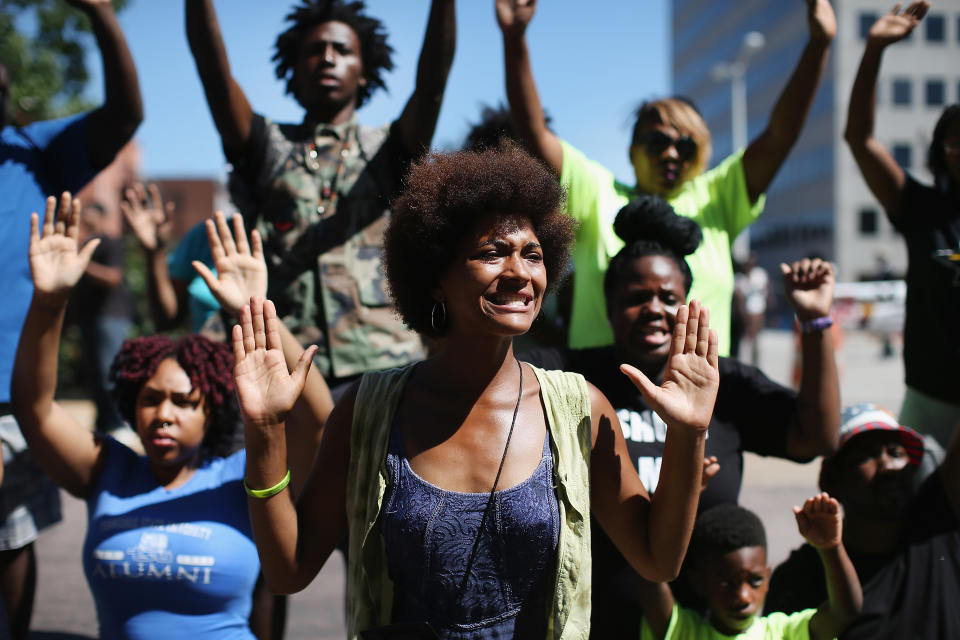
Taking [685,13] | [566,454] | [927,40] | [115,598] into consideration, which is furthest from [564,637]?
[685,13]

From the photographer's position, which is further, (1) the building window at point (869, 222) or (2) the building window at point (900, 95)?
(2) the building window at point (900, 95)

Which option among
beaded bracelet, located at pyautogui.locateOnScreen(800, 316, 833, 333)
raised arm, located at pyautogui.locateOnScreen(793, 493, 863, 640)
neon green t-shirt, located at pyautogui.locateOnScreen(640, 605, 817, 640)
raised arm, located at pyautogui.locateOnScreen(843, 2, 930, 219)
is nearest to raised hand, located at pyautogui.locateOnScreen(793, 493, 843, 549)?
raised arm, located at pyautogui.locateOnScreen(793, 493, 863, 640)

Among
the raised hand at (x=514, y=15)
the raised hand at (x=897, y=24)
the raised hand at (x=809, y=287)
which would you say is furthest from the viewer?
the raised hand at (x=897, y=24)

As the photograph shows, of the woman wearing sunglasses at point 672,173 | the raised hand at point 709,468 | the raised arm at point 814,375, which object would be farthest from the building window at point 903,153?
the raised hand at point 709,468

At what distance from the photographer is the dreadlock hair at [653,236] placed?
2.86 metres

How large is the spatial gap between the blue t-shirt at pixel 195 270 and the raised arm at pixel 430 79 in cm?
139

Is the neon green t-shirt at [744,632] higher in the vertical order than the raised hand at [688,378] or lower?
lower

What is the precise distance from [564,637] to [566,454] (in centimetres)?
41

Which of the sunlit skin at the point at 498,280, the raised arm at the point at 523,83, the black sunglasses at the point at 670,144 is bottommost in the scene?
the sunlit skin at the point at 498,280

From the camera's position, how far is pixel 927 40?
48.8 m

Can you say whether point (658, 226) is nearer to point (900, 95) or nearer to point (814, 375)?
point (814, 375)

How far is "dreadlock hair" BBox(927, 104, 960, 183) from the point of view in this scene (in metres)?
3.44

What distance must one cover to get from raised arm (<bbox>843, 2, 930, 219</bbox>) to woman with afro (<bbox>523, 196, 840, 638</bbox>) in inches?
34.1

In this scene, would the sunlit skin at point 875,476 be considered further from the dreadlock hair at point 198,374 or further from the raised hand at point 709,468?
the dreadlock hair at point 198,374
